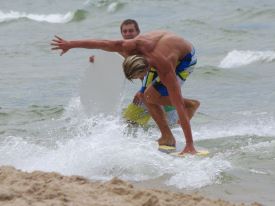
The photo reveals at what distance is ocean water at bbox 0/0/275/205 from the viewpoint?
6371 millimetres

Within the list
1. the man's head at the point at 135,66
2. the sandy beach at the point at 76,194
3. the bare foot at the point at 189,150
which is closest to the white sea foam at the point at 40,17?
the bare foot at the point at 189,150

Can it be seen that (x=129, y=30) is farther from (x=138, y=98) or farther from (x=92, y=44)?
(x=92, y=44)

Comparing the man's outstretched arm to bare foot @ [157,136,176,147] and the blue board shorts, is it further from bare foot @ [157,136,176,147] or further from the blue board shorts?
bare foot @ [157,136,176,147]

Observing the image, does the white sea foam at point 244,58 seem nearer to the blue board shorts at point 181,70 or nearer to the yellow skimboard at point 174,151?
the blue board shorts at point 181,70

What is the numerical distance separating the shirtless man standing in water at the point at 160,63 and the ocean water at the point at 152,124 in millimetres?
310

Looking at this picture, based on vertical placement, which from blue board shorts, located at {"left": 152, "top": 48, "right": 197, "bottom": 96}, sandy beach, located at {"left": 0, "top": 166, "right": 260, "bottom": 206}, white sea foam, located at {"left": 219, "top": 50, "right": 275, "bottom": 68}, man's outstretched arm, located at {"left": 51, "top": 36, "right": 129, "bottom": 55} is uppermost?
man's outstretched arm, located at {"left": 51, "top": 36, "right": 129, "bottom": 55}

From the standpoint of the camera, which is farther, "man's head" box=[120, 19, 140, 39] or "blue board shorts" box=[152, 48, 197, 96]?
"man's head" box=[120, 19, 140, 39]

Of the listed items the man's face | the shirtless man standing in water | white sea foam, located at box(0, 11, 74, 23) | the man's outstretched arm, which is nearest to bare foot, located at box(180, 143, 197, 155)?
the shirtless man standing in water

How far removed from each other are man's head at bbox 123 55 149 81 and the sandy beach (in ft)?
4.48

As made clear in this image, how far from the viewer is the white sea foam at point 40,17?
23.5 m

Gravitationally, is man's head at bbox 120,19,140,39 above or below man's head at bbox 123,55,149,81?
above

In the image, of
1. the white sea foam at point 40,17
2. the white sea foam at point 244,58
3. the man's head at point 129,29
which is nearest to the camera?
the man's head at point 129,29

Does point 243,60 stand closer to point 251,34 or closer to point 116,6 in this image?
point 251,34

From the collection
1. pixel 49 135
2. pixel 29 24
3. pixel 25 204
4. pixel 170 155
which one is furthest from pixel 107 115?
pixel 29 24
